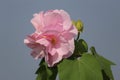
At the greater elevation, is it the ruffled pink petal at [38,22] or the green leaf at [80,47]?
the ruffled pink petal at [38,22]

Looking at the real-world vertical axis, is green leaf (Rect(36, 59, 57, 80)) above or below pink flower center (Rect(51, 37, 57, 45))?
below

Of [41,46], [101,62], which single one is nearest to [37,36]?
[41,46]

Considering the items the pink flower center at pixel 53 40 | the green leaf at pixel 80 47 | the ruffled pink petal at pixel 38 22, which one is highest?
the ruffled pink petal at pixel 38 22

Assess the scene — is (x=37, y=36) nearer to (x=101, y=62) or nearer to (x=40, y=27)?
(x=40, y=27)

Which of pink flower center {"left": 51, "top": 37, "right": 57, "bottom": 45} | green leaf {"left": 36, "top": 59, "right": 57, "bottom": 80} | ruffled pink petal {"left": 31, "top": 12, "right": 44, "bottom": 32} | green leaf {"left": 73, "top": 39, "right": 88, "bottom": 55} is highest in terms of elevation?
ruffled pink petal {"left": 31, "top": 12, "right": 44, "bottom": 32}
